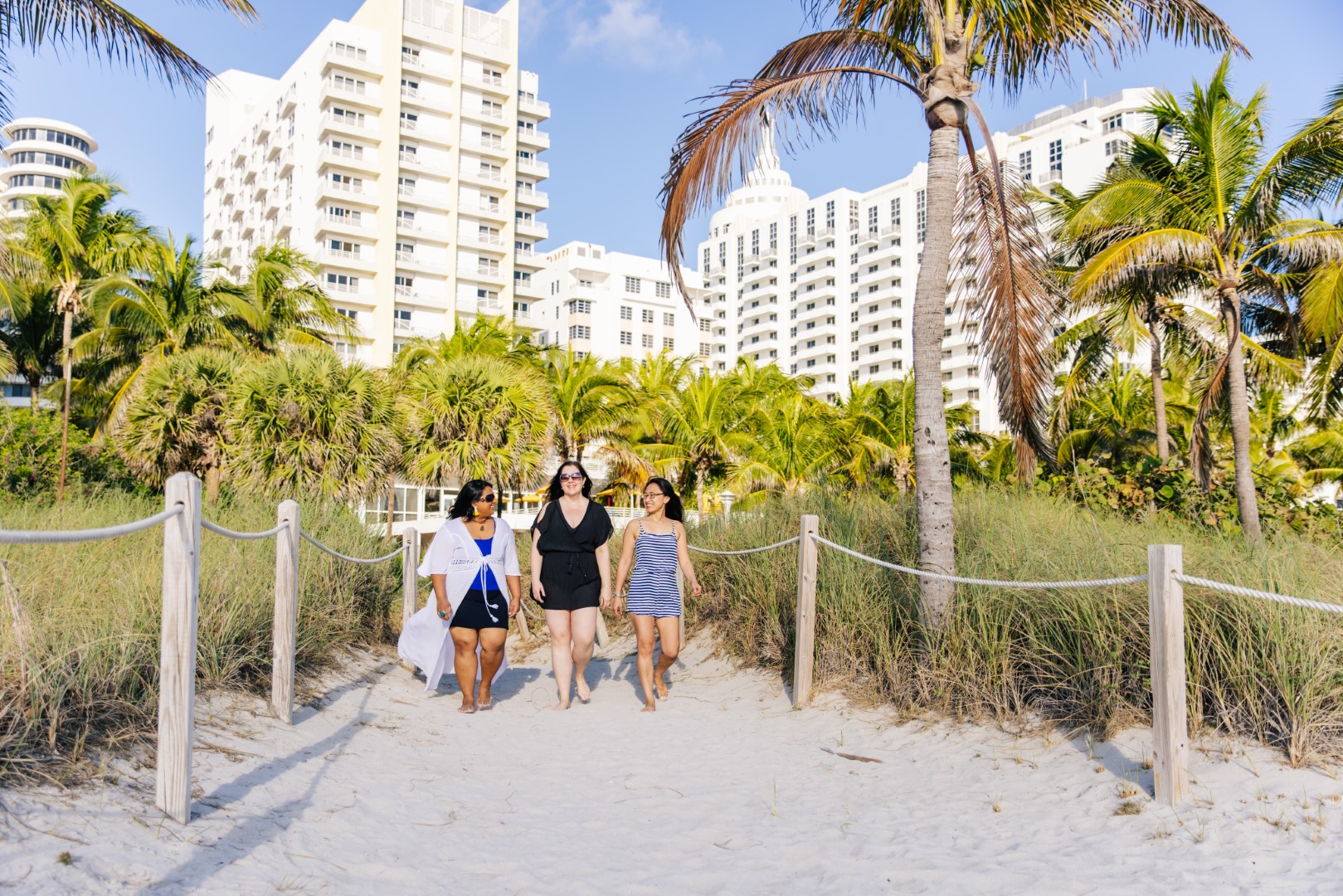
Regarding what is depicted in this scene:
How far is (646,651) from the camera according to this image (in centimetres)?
743

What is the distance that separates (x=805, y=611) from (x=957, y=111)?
3974mm

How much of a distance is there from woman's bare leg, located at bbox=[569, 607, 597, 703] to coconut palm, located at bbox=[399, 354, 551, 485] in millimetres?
14621

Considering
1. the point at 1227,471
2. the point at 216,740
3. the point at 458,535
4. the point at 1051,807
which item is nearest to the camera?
the point at 1051,807

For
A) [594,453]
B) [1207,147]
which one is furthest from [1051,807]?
[594,453]

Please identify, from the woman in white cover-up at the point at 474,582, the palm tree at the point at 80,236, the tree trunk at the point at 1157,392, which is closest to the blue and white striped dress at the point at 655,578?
the woman in white cover-up at the point at 474,582

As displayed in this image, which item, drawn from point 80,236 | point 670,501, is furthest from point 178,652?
point 80,236

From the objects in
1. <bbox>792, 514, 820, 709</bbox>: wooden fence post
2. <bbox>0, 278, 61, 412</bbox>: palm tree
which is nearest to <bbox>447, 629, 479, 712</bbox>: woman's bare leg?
<bbox>792, 514, 820, 709</bbox>: wooden fence post

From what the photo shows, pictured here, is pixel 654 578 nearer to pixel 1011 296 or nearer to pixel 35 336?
pixel 1011 296

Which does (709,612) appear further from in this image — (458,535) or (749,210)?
(749,210)

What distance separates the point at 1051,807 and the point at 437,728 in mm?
3975

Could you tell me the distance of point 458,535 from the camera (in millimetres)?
6973

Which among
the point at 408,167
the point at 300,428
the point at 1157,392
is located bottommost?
the point at 300,428

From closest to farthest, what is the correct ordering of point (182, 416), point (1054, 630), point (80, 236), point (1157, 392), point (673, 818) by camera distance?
point (673, 818), point (1054, 630), point (182, 416), point (1157, 392), point (80, 236)

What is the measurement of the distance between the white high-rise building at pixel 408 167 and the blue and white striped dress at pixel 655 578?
53025 millimetres
